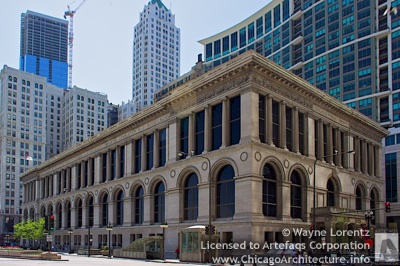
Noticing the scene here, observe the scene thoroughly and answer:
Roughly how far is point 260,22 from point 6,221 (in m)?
99.1

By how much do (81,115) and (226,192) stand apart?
135096mm

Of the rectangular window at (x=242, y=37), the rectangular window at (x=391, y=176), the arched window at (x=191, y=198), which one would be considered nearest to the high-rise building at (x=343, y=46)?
the rectangular window at (x=391, y=176)

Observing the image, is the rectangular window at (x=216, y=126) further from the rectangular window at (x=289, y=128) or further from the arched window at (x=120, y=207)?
the arched window at (x=120, y=207)

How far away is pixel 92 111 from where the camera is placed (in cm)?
18350

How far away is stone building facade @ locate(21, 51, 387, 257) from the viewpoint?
173 feet

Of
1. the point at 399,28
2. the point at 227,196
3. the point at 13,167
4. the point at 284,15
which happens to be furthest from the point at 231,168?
the point at 13,167

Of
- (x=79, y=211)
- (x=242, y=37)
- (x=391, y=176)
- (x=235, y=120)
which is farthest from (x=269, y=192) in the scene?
(x=242, y=37)

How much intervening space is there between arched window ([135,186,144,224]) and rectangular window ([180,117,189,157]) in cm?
1269

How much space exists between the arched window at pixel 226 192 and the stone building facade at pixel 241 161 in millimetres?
116

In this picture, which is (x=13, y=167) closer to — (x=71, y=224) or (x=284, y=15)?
(x=71, y=224)

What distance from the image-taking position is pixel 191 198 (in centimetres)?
6034

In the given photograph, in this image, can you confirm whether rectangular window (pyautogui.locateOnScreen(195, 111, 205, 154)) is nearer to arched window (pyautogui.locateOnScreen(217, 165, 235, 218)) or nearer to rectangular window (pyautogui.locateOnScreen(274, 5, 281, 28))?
arched window (pyautogui.locateOnScreen(217, 165, 235, 218))

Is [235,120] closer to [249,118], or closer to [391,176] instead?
[249,118]

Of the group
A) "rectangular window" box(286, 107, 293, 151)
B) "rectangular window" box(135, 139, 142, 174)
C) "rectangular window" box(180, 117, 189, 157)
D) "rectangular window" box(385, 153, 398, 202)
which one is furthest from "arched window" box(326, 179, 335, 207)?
"rectangular window" box(385, 153, 398, 202)
